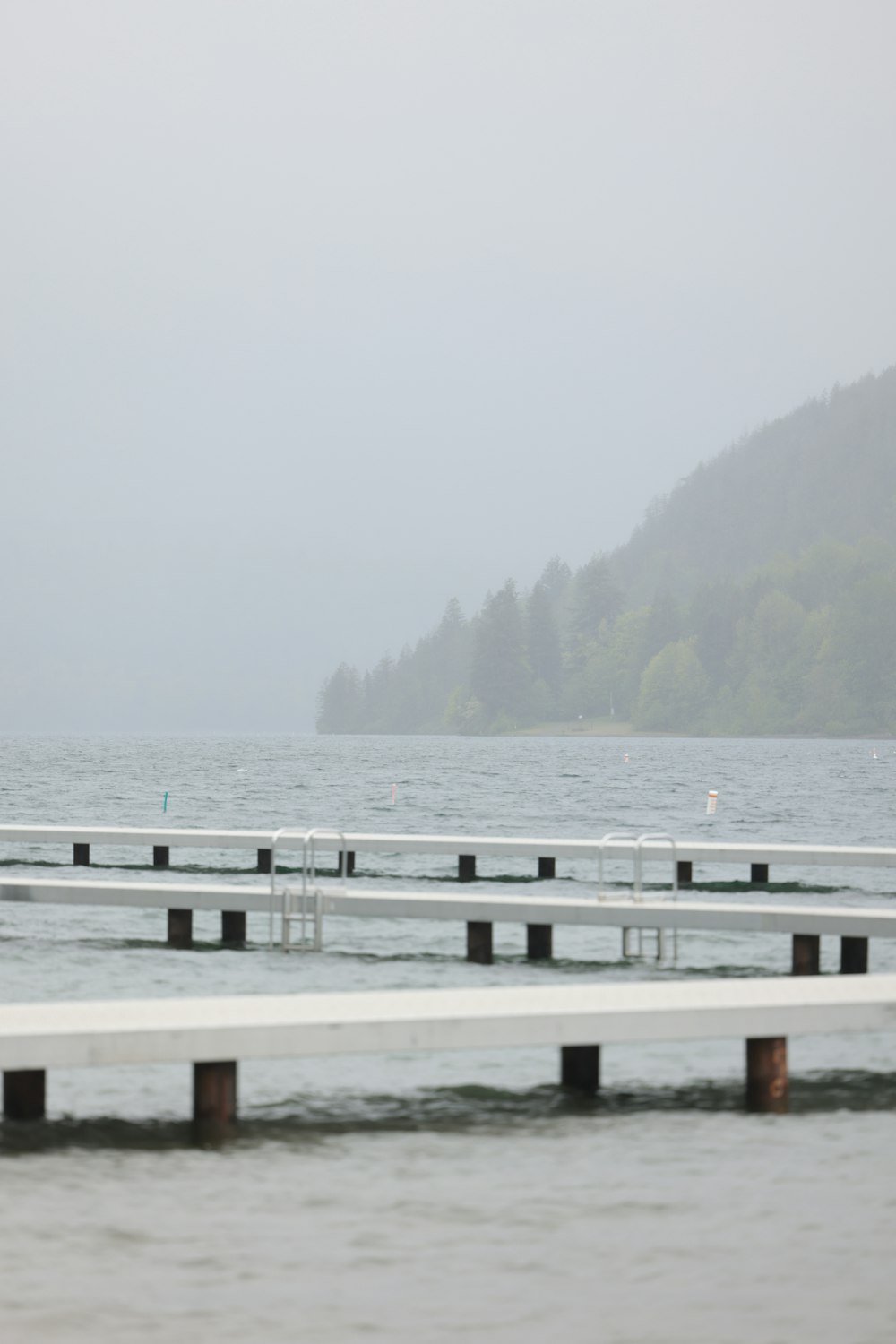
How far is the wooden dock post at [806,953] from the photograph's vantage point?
15.8 metres

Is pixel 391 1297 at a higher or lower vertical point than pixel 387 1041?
lower

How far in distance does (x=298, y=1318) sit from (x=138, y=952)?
11.1 metres

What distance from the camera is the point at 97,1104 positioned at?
32.7 ft

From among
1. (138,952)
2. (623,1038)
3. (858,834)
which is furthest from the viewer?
(858,834)

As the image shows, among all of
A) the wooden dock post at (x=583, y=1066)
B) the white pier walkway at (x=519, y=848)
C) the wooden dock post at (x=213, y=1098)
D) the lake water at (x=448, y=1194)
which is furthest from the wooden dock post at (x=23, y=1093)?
the white pier walkway at (x=519, y=848)

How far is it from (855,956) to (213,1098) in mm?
8317

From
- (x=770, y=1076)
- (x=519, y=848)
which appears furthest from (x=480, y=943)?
(x=770, y=1076)

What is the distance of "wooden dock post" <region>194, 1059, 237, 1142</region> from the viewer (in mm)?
9102

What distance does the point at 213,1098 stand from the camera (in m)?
9.16

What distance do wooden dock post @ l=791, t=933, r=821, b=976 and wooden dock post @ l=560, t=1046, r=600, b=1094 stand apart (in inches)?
233

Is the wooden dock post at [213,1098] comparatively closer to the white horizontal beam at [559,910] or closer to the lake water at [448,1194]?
the lake water at [448,1194]

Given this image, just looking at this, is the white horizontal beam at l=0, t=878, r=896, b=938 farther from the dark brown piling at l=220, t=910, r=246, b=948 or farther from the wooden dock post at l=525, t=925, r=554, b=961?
the wooden dock post at l=525, t=925, r=554, b=961

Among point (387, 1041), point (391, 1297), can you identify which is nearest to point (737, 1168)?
point (387, 1041)

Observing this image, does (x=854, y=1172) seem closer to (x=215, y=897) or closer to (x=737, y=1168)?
(x=737, y=1168)
